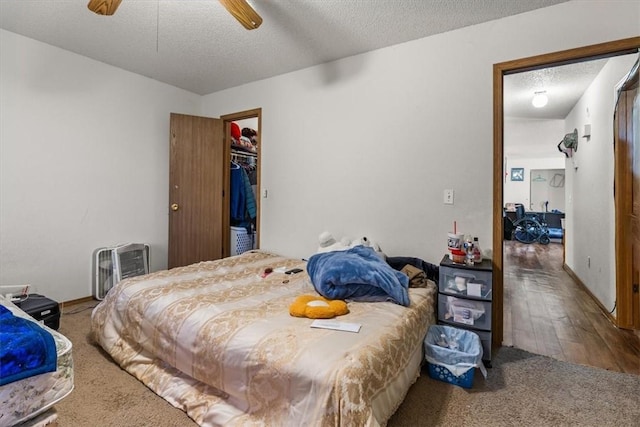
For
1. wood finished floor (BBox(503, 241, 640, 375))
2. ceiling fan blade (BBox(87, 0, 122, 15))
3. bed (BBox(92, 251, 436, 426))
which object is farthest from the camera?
wood finished floor (BBox(503, 241, 640, 375))

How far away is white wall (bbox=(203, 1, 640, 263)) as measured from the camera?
7.43 ft

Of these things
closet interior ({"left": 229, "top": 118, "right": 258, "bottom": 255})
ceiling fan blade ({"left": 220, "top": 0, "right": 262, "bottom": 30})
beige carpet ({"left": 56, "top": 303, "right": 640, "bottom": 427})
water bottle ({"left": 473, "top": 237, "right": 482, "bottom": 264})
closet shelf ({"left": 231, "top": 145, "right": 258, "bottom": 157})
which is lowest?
beige carpet ({"left": 56, "top": 303, "right": 640, "bottom": 427})

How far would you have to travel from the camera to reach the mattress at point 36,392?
2.51ft

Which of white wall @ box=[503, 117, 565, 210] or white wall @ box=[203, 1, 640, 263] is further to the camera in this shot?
white wall @ box=[503, 117, 565, 210]

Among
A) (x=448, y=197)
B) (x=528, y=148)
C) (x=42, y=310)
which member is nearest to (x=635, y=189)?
(x=448, y=197)

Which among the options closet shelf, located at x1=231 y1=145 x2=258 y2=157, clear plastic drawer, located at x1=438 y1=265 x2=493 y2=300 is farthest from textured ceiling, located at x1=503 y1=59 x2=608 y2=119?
closet shelf, located at x1=231 y1=145 x2=258 y2=157

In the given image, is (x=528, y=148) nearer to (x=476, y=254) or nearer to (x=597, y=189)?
(x=597, y=189)

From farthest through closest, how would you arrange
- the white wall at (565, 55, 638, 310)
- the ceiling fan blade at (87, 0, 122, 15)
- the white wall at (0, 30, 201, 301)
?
1. the white wall at (565, 55, 638, 310)
2. the white wall at (0, 30, 201, 301)
3. the ceiling fan blade at (87, 0, 122, 15)

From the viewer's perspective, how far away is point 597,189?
131 inches

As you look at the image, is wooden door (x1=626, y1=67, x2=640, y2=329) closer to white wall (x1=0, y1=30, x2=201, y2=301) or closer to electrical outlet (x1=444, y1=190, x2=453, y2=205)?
electrical outlet (x1=444, y1=190, x2=453, y2=205)

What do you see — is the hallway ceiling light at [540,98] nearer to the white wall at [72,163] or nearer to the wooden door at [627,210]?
the wooden door at [627,210]

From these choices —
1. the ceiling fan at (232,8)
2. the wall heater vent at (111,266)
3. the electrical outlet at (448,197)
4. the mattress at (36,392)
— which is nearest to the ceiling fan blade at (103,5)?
the ceiling fan at (232,8)

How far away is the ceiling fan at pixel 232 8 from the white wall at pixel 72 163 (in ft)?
5.23

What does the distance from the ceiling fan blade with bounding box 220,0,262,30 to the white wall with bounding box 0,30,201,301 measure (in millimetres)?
2203
